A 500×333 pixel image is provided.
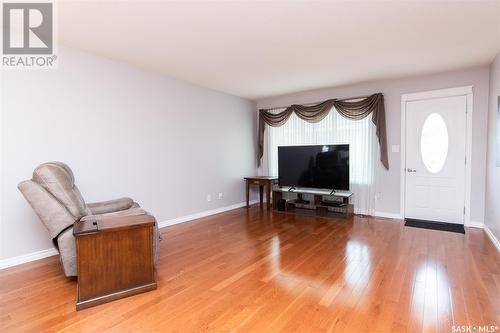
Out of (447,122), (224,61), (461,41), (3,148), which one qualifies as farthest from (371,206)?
(3,148)

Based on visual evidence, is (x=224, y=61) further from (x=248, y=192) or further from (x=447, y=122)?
(x=447, y=122)

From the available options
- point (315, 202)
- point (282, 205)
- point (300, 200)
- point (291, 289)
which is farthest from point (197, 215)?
point (291, 289)

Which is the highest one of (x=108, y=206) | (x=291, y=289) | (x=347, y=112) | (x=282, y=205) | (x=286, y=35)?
(x=286, y=35)

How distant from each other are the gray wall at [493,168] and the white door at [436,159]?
1.18ft

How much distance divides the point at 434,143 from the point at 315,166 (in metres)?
1.91

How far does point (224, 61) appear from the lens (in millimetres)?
3643

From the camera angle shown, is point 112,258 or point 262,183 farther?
point 262,183

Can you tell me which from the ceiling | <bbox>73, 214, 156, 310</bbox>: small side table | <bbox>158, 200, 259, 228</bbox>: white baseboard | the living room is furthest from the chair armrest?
the ceiling

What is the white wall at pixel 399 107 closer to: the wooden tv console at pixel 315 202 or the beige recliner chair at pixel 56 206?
the wooden tv console at pixel 315 202

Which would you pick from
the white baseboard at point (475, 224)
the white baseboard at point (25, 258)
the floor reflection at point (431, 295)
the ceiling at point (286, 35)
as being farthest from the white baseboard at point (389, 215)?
the white baseboard at point (25, 258)

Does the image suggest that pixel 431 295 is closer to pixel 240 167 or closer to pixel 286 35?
pixel 286 35

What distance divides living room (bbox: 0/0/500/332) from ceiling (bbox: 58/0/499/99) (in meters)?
0.03

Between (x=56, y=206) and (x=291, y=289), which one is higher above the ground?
(x=56, y=206)

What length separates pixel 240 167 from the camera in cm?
586
